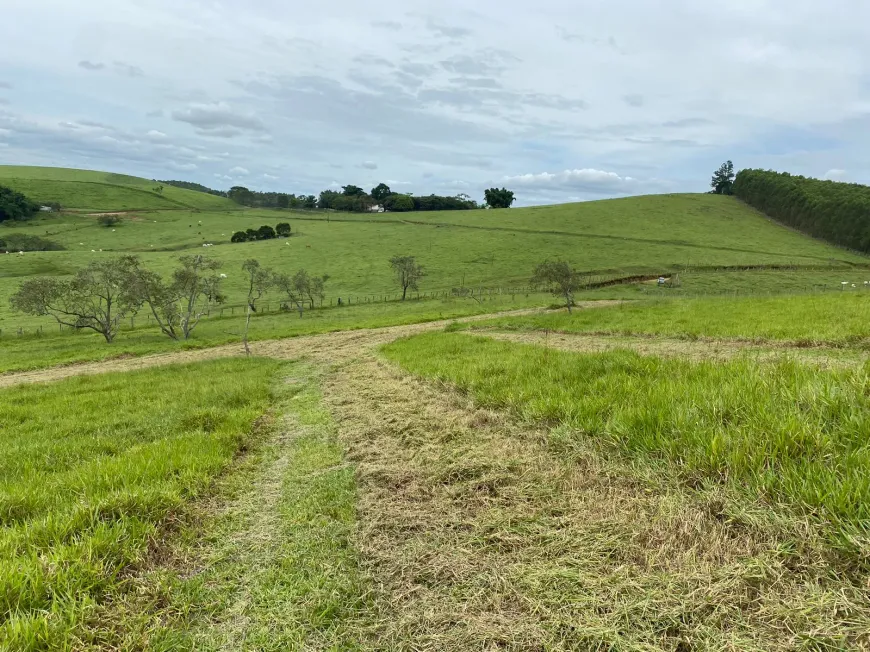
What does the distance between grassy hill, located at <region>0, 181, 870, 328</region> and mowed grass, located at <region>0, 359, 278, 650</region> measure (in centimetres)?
5203

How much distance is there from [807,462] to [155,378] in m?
19.0

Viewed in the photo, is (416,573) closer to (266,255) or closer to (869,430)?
(869,430)

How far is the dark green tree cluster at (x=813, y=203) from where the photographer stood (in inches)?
3258

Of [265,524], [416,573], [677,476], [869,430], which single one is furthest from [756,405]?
[265,524]

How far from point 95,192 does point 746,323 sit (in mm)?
197044

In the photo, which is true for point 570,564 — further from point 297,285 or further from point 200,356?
point 297,285

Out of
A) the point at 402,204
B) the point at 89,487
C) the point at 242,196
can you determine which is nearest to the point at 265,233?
the point at 402,204

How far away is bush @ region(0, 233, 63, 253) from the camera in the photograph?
9481 cm

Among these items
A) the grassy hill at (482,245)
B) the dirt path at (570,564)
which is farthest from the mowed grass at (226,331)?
the dirt path at (570,564)

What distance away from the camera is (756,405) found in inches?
198

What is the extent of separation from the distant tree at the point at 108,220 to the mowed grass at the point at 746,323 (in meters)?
132

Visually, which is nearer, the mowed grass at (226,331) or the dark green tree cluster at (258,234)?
the mowed grass at (226,331)

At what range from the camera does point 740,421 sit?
4930mm

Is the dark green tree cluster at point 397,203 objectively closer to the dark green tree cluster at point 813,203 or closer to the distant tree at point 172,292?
the dark green tree cluster at point 813,203
